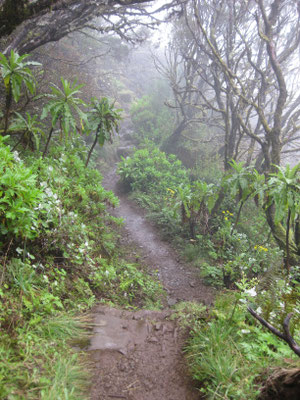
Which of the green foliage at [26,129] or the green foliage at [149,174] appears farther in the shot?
the green foliage at [149,174]

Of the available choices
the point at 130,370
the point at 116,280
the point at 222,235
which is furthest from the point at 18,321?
the point at 222,235

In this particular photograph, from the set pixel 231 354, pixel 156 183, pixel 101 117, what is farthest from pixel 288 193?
pixel 156 183

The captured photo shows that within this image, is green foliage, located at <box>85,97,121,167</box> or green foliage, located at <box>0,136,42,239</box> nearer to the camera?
green foliage, located at <box>0,136,42,239</box>

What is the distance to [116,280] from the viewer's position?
A: 501 centimetres

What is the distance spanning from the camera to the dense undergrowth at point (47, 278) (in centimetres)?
218

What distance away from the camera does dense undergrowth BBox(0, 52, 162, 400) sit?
7.14ft

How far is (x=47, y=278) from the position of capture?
339 cm

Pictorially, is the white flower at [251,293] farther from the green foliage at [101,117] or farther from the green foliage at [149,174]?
the green foliage at [149,174]

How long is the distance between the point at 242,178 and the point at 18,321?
5.62m

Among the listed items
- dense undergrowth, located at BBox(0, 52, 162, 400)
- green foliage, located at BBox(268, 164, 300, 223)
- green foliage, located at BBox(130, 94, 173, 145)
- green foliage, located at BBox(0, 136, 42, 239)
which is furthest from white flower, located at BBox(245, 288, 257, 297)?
green foliage, located at BBox(130, 94, 173, 145)

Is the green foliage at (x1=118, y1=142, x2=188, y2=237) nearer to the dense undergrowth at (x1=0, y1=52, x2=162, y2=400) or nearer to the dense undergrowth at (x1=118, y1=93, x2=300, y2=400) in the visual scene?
the dense undergrowth at (x1=118, y1=93, x2=300, y2=400)

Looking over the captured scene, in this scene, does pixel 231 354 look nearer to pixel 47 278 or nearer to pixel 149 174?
pixel 47 278

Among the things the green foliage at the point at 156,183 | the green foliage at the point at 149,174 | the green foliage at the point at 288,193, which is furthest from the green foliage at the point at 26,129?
the green foliage at the point at 149,174

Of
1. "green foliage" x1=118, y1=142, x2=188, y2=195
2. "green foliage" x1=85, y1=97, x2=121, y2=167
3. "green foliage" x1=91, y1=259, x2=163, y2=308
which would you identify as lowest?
"green foliage" x1=91, y1=259, x2=163, y2=308
